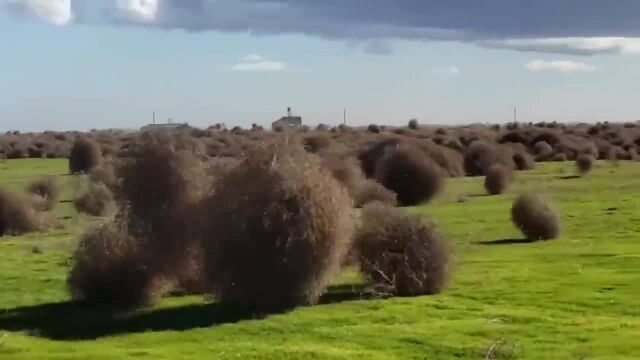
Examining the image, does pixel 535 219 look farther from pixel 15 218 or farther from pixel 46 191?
pixel 46 191

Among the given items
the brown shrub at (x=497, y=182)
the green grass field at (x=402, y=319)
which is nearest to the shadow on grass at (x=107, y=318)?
the green grass field at (x=402, y=319)

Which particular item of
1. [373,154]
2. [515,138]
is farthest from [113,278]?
[515,138]

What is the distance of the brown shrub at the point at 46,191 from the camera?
6347 cm

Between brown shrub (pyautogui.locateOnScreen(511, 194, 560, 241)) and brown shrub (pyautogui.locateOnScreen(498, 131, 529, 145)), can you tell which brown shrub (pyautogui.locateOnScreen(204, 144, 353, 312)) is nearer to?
brown shrub (pyautogui.locateOnScreen(511, 194, 560, 241))

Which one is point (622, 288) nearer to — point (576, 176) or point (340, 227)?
point (340, 227)

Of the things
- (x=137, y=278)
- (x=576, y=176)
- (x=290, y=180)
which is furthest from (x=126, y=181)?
(x=576, y=176)

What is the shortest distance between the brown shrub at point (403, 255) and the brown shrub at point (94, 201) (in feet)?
78.7

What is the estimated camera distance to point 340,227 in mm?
31125

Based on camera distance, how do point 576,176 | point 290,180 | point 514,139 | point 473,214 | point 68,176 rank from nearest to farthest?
1. point 290,180
2. point 473,214
3. point 576,176
4. point 68,176
5. point 514,139

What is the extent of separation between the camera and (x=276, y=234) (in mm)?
30406

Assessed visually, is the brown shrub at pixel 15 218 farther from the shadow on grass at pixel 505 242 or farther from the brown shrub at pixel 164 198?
the shadow on grass at pixel 505 242

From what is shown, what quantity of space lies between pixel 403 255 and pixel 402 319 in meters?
4.65

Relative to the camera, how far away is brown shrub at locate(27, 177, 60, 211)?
63.5 m

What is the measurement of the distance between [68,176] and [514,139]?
46.3 m
